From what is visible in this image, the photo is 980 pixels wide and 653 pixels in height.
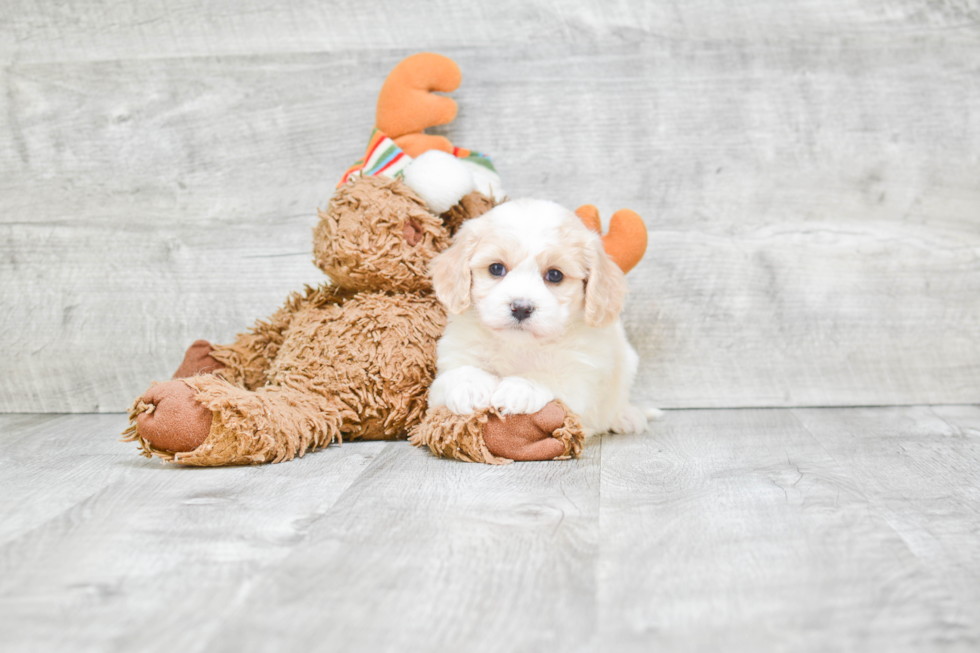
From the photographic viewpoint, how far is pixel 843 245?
214 cm

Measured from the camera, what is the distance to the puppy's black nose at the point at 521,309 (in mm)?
1494

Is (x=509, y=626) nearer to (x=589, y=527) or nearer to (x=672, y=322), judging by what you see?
(x=589, y=527)

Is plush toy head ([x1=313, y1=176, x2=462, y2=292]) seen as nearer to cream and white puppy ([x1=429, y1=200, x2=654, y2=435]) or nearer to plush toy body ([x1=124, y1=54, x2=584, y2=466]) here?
plush toy body ([x1=124, y1=54, x2=584, y2=466])

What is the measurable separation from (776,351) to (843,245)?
0.34 metres

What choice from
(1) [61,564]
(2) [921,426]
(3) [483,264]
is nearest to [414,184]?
(3) [483,264]

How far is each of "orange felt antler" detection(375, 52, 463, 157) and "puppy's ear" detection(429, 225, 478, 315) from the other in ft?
1.26

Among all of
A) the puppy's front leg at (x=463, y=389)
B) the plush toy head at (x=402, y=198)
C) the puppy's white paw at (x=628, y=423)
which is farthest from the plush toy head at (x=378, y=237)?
the puppy's white paw at (x=628, y=423)

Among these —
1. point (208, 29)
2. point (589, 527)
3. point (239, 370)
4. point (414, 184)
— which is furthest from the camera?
point (208, 29)

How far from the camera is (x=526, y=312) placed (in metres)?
1.50

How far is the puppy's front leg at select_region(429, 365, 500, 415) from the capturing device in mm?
1515

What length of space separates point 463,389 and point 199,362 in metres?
0.73

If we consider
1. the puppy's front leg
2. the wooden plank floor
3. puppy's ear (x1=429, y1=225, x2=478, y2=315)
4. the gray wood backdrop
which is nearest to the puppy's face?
puppy's ear (x1=429, y1=225, x2=478, y2=315)

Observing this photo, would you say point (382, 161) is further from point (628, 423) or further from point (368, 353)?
point (628, 423)

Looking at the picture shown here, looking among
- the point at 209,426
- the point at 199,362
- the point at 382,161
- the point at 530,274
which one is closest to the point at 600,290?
the point at 530,274
